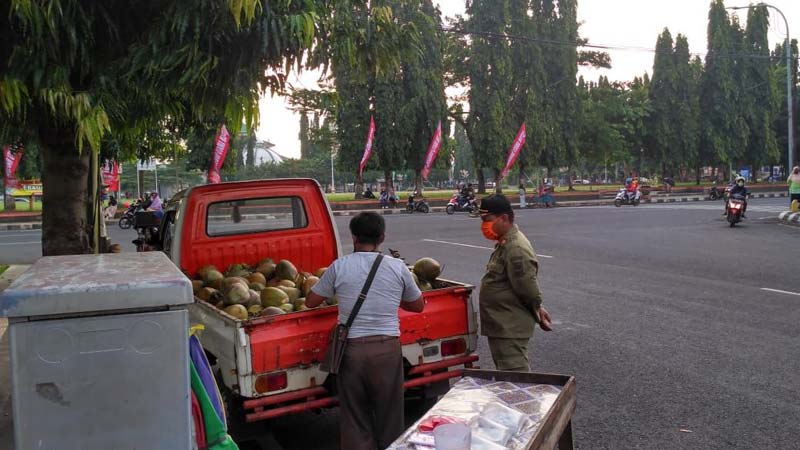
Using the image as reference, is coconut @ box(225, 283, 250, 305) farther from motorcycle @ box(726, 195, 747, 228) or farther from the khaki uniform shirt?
motorcycle @ box(726, 195, 747, 228)

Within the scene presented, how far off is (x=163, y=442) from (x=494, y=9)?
4274 centimetres

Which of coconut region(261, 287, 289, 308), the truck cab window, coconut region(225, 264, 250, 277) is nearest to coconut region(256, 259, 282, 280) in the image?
coconut region(225, 264, 250, 277)

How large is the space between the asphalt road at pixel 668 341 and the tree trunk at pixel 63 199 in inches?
105

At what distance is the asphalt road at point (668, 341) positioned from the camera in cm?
466

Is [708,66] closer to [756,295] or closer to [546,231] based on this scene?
[546,231]

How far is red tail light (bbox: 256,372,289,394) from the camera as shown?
4.02 metres

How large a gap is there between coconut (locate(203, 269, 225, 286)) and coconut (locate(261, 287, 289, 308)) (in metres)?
0.66

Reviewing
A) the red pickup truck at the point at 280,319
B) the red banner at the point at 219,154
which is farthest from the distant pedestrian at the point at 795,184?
the red pickup truck at the point at 280,319

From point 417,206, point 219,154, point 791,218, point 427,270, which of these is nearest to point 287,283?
point 427,270

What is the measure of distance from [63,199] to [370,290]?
3706 millimetres

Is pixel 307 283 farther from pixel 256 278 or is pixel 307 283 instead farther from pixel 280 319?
pixel 280 319

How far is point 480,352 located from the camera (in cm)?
683

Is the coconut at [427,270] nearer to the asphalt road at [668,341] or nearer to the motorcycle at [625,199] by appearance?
the asphalt road at [668,341]

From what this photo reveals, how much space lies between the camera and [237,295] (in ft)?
16.0
